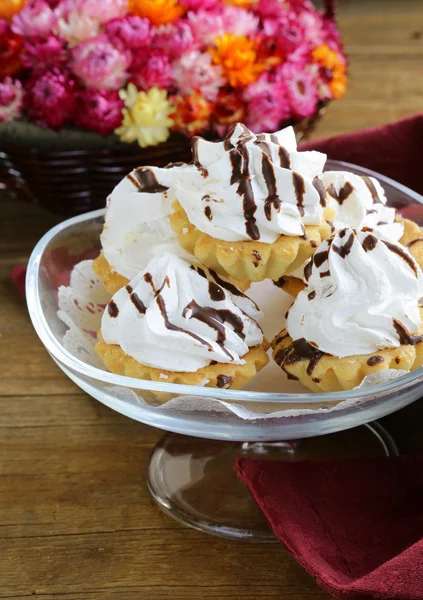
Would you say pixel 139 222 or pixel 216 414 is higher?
pixel 139 222

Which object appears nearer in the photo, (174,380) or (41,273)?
(174,380)

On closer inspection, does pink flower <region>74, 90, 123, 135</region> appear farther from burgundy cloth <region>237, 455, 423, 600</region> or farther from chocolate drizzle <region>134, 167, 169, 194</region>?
burgundy cloth <region>237, 455, 423, 600</region>

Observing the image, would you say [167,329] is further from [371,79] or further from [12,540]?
[371,79]

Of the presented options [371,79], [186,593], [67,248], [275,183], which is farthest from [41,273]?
[371,79]

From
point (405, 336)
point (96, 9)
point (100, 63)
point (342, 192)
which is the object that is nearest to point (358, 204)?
point (342, 192)

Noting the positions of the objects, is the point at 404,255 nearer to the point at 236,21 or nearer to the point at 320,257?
the point at 320,257

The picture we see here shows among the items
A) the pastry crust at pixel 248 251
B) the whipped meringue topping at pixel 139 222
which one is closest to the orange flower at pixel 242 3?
the whipped meringue topping at pixel 139 222
